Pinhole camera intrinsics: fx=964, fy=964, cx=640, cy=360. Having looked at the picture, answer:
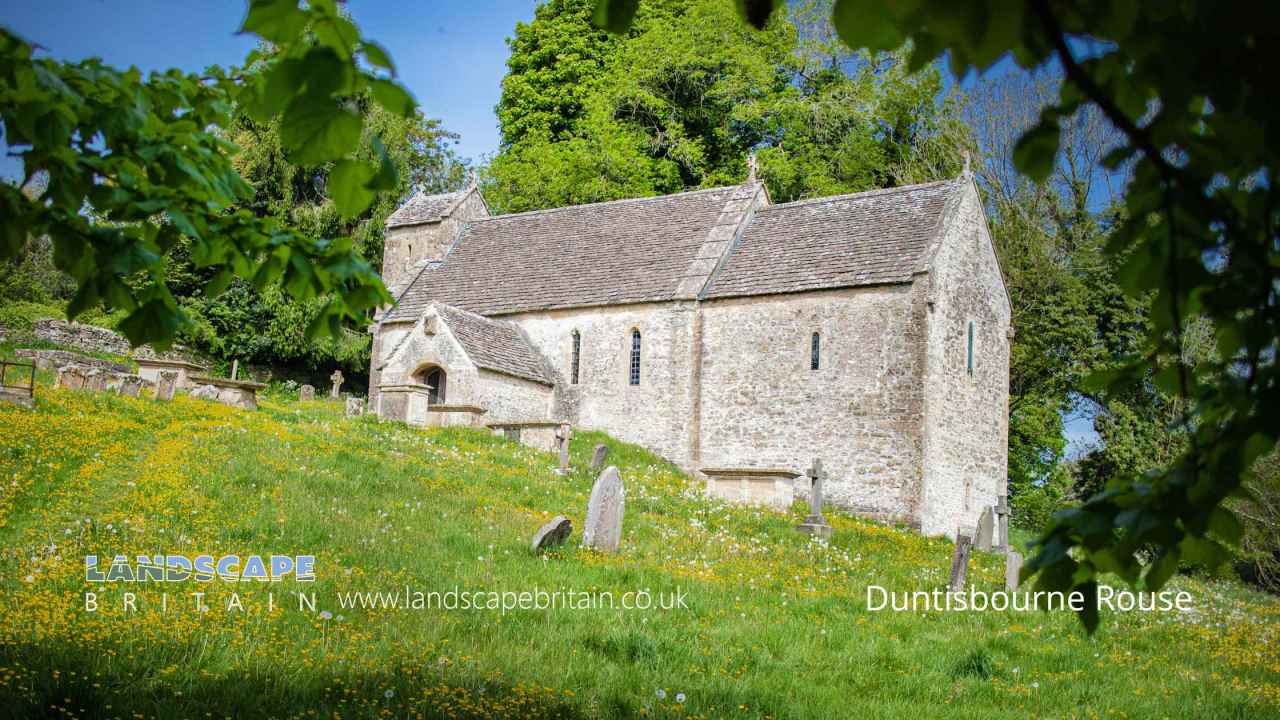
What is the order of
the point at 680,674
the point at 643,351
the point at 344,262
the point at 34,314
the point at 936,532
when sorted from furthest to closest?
1. the point at 34,314
2. the point at 643,351
3. the point at 936,532
4. the point at 680,674
5. the point at 344,262

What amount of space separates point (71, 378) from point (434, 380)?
29.5 ft

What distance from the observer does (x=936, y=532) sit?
23.3 metres

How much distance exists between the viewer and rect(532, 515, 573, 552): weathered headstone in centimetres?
1234

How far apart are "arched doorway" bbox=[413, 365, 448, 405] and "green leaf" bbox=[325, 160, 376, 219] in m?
23.7

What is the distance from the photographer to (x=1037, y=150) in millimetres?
2455

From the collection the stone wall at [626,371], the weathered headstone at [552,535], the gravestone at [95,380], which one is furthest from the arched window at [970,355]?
the gravestone at [95,380]

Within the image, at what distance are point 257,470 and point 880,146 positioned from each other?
3007 centimetres

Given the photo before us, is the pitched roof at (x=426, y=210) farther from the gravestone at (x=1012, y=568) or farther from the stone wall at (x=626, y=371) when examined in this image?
the gravestone at (x=1012, y=568)

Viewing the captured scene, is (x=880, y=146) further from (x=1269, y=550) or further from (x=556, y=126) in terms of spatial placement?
(x=1269, y=550)

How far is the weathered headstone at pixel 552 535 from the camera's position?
1234 centimetres

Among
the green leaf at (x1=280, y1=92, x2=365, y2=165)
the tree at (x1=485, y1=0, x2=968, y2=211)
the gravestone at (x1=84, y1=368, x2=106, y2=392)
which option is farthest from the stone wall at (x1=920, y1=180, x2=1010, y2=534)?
the green leaf at (x1=280, y1=92, x2=365, y2=165)

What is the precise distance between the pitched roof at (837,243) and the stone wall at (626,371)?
1761mm

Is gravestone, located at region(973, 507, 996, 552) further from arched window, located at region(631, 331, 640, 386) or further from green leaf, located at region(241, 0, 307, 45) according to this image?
green leaf, located at region(241, 0, 307, 45)

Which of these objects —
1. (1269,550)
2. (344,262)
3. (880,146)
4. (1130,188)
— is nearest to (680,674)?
(344,262)
